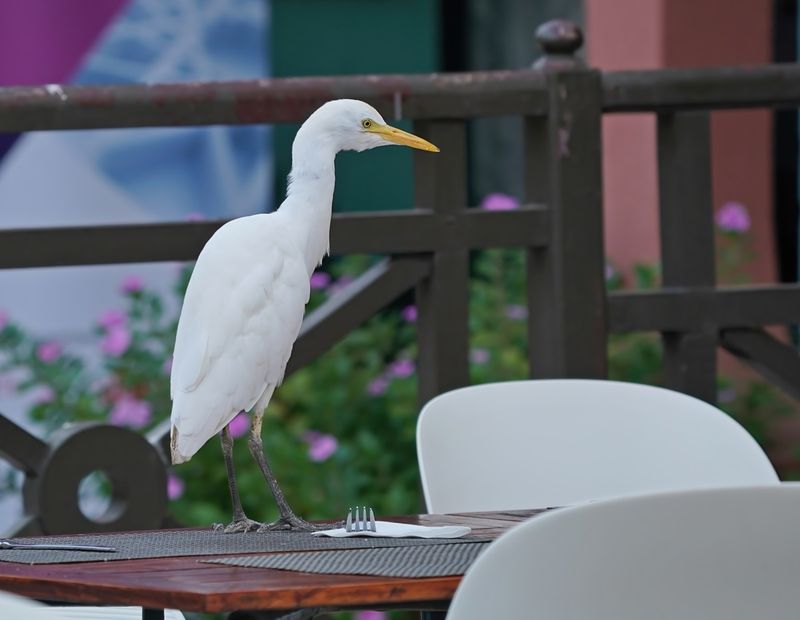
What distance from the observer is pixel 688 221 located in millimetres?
3018

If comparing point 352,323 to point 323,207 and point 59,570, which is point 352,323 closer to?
point 323,207

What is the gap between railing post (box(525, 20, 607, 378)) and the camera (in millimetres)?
2893

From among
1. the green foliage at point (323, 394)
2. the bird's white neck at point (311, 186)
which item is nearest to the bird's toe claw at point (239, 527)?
the bird's white neck at point (311, 186)

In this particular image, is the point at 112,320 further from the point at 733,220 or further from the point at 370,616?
the point at 733,220

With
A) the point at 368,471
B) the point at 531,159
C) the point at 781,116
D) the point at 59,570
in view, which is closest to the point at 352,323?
the point at 531,159

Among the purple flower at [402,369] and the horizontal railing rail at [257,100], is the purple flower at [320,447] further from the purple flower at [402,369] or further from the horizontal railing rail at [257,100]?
the horizontal railing rail at [257,100]

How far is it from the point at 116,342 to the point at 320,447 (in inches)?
27.1

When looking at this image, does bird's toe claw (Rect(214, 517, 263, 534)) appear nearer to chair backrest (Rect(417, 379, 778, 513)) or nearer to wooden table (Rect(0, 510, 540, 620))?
wooden table (Rect(0, 510, 540, 620))

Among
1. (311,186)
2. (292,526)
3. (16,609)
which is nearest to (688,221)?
(311,186)

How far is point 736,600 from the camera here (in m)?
1.19

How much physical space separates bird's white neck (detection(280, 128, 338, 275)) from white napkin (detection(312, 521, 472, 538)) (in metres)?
0.43

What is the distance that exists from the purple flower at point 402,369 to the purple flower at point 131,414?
66cm

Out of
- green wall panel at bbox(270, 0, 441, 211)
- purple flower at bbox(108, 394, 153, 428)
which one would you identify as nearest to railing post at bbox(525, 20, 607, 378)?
purple flower at bbox(108, 394, 153, 428)

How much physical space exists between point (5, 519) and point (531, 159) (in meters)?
2.10
